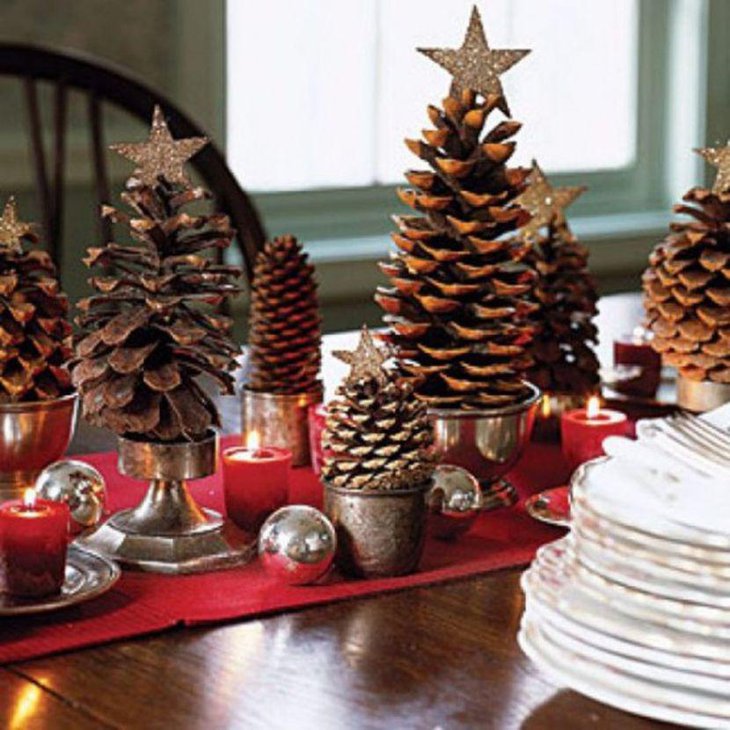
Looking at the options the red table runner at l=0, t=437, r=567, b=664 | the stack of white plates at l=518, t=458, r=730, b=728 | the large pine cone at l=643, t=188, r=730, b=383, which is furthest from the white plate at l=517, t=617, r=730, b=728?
the large pine cone at l=643, t=188, r=730, b=383

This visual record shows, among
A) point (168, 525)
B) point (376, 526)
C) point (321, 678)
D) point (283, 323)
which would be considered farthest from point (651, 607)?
point (283, 323)

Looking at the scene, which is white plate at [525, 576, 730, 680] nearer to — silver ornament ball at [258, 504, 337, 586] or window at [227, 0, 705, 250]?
silver ornament ball at [258, 504, 337, 586]

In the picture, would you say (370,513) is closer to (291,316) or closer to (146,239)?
(146,239)

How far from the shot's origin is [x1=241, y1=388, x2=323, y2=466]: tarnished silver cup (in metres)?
1.45

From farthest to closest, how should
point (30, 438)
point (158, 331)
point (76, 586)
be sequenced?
point (30, 438) → point (158, 331) → point (76, 586)

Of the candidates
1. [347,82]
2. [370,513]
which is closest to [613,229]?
[347,82]

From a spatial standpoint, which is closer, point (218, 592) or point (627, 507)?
point (627, 507)

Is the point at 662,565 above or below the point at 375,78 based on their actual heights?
below

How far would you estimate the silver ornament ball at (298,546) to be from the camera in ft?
3.65

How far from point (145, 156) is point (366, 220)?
229cm

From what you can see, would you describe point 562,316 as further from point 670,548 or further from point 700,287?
point 670,548

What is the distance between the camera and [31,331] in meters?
1.32

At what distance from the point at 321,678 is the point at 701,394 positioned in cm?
66

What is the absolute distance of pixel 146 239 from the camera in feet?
3.91
